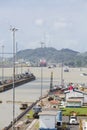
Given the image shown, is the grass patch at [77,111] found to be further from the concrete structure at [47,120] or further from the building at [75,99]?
the concrete structure at [47,120]

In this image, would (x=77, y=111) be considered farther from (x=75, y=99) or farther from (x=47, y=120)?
(x=47, y=120)

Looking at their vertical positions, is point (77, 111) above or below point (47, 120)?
below

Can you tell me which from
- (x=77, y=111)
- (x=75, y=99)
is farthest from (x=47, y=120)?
(x=75, y=99)

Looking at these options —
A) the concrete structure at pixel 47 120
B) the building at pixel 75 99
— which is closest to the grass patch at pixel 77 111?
the building at pixel 75 99

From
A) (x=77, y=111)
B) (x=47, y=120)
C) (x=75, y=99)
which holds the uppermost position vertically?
(x=75, y=99)

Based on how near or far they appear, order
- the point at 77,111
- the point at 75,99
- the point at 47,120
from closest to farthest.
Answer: the point at 47,120 → the point at 77,111 → the point at 75,99

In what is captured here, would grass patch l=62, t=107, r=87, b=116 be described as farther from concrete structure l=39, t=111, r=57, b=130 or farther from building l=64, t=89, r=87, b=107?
concrete structure l=39, t=111, r=57, b=130

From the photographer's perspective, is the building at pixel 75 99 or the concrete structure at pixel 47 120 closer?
the concrete structure at pixel 47 120

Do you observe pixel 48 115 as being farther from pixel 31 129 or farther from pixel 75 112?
pixel 75 112

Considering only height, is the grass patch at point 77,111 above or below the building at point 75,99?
below

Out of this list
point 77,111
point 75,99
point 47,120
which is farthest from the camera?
point 75,99

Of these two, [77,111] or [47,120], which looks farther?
[77,111]

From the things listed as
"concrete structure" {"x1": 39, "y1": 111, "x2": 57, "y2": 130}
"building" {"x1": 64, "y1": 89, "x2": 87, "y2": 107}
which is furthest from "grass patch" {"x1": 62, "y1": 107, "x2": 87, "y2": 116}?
"concrete structure" {"x1": 39, "y1": 111, "x2": 57, "y2": 130}

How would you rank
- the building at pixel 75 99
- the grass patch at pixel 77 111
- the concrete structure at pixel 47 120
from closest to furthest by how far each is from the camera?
the concrete structure at pixel 47 120
the grass patch at pixel 77 111
the building at pixel 75 99
